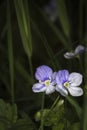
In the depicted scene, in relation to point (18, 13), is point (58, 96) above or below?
below

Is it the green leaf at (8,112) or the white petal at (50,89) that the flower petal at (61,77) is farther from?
the green leaf at (8,112)

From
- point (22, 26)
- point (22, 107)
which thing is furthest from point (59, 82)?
point (22, 107)

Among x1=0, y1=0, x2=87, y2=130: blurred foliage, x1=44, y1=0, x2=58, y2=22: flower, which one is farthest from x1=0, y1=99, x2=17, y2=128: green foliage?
x1=44, y1=0, x2=58, y2=22: flower

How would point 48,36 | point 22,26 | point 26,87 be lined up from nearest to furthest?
1. point 22,26
2. point 26,87
3. point 48,36

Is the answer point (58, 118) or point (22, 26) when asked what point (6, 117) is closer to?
point (58, 118)

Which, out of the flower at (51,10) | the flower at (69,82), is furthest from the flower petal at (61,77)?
the flower at (51,10)

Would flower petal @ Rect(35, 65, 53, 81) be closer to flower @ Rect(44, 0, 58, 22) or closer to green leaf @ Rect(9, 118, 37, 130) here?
green leaf @ Rect(9, 118, 37, 130)

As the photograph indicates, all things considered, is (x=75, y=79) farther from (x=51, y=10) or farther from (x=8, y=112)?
(x=51, y=10)
